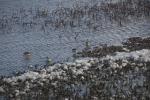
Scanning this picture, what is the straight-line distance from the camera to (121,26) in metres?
24.6

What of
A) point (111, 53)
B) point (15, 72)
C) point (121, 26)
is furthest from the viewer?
point (121, 26)

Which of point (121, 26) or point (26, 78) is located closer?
point (26, 78)

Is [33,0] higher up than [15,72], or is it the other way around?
[33,0]

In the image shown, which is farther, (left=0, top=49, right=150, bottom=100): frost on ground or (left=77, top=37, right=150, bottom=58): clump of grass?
(left=77, top=37, right=150, bottom=58): clump of grass

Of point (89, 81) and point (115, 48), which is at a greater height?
point (115, 48)

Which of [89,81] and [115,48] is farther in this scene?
[115,48]

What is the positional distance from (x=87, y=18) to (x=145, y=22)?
4309 millimetres

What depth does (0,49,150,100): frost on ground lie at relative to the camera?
12977 millimetres

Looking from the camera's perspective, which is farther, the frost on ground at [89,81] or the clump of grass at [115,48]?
the clump of grass at [115,48]

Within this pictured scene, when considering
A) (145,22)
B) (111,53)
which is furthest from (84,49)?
(145,22)

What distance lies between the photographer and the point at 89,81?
47.1 feet

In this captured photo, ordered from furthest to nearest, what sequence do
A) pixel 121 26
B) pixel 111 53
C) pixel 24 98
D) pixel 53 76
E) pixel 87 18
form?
pixel 87 18 < pixel 121 26 < pixel 111 53 < pixel 53 76 < pixel 24 98

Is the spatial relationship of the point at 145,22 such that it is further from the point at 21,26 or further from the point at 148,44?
the point at 21,26

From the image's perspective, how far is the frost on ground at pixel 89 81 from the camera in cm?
1298
